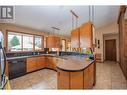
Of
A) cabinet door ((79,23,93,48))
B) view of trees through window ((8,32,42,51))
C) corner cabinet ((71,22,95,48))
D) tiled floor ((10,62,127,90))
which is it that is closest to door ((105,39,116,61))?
tiled floor ((10,62,127,90))

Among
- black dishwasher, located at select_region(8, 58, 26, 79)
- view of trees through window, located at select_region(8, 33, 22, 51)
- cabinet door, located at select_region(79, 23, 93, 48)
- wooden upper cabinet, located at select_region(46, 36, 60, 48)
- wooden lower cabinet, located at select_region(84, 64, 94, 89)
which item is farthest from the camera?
wooden upper cabinet, located at select_region(46, 36, 60, 48)

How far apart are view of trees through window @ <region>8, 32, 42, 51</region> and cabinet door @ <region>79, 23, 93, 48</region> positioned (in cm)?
317

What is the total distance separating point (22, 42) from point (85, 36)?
3.46 m

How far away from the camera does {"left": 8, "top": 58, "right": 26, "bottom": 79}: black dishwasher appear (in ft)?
12.7

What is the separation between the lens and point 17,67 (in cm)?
406

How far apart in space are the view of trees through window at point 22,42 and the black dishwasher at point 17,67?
2.56ft

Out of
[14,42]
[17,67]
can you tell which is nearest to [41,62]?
[17,67]

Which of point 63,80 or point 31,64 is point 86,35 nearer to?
point 63,80

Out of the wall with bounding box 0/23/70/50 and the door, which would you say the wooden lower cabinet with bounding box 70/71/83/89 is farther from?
the door

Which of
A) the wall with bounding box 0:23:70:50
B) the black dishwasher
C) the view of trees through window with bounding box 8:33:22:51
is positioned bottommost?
the black dishwasher

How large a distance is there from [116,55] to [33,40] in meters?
6.77

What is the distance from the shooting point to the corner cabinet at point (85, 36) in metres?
2.73
